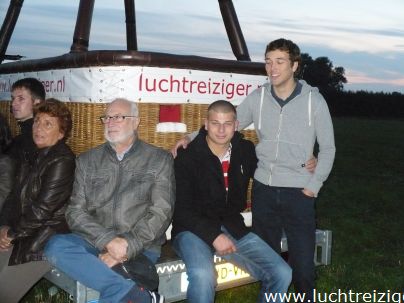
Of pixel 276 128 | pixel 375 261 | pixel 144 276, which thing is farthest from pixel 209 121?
pixel 375 261

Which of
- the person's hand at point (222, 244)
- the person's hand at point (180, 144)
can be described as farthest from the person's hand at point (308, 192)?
the person's hand at point (180, 144)

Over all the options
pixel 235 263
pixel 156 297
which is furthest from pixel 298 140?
pixel 156 297

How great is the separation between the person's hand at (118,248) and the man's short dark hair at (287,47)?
161cm

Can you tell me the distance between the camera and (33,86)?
3.85m

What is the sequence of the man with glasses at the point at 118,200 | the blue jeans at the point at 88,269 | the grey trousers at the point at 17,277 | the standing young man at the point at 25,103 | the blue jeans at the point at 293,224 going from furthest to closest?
the standing young man at the point at 25,103 → the blue jeans at the point at 293,224 → the grey trousers at the point at 17,277 → the man with glasses at the point at 118,200 → the blue jeans at the point at 88,269

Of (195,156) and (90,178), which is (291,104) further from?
(90,178)

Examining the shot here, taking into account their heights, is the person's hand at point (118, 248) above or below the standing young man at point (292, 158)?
below

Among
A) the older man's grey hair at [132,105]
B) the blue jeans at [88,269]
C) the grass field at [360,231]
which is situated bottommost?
the grass field at [360,231]

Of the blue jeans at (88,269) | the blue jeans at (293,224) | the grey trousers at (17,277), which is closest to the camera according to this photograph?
the blue jeans at (88,269)

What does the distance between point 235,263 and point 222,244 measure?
23cm

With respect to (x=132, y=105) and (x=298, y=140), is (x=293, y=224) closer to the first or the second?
(x=298, y=140)

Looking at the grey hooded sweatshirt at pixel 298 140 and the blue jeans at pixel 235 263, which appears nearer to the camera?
the blue jeans at pixel 235 263

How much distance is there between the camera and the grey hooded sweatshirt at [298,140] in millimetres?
3471

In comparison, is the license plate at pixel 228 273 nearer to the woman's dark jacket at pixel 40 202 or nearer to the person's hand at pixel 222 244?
the person's hand at pixel 222 244
